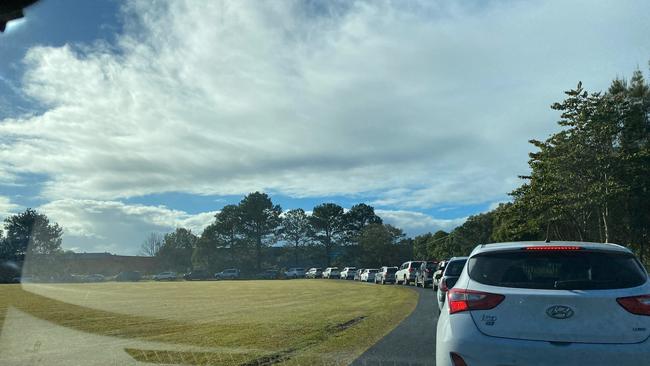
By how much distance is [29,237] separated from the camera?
275 feet

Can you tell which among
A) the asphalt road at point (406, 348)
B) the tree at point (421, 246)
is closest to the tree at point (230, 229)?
the tree at point (421, 246)

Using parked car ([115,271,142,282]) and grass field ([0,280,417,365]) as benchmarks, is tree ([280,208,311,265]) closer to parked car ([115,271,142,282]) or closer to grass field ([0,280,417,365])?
parked car ([115,271,142,282])

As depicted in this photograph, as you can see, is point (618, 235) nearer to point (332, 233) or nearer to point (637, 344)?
point (637, 344)

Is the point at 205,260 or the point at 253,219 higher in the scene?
the point at 253,219

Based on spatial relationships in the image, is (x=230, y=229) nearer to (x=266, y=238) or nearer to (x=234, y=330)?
(x=266, y=238)

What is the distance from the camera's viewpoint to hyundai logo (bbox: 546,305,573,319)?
5059mm

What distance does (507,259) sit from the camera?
5.63 meters

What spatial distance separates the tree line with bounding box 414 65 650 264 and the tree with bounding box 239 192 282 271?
96527mm

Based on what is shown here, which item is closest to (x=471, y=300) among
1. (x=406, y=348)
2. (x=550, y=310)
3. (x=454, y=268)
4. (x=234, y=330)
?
(x=550, y=310)

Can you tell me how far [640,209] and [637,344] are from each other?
3120cm

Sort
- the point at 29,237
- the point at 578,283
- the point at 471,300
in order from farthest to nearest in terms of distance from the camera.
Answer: the point at 29,237 < the point at 471,300 < the point at 578,283

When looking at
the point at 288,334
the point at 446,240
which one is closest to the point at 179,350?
the point at 288,334

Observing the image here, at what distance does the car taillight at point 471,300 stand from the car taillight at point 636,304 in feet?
3.34

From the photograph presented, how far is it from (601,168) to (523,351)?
28997 millimetres
